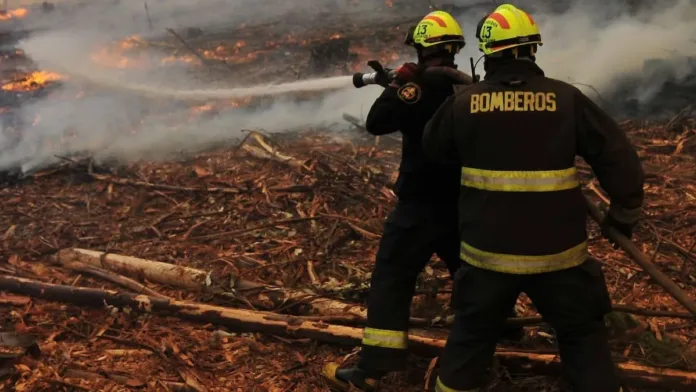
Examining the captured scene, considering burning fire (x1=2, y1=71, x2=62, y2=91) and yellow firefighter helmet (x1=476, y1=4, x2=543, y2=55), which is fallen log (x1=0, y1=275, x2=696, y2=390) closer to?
yellow firefighter helmet (x1=476, y1=4, x2=543, y2=55)

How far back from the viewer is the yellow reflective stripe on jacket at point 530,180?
2.45 meters

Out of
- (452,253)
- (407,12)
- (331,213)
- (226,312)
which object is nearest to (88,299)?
(226,312)

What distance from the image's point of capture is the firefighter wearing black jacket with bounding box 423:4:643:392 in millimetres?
2436

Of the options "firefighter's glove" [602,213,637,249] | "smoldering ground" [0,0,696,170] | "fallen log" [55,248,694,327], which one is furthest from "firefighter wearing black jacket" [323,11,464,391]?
"smoldering ground" [0,0,696,170]

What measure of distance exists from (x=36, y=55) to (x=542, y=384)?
10.9 metres

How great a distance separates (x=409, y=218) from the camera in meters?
3.27

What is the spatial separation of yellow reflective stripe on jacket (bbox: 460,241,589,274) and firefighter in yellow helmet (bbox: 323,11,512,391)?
2.33 feet

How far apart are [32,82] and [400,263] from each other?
29.7 feet

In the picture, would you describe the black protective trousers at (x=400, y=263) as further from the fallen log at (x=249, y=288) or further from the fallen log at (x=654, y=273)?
the fallen log at (x=654, y=273)

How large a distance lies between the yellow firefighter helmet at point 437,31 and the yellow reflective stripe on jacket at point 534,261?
1.23 m

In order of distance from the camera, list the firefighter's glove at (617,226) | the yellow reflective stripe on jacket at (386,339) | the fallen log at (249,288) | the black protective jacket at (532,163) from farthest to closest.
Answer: the fallen log at (249,288) < the yellow reflective stripe on jacket at (386,339) < the firefighter's glove at (617,226) < the black protective jacket at (532,163)

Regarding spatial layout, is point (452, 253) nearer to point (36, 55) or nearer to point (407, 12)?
point (36, 55)

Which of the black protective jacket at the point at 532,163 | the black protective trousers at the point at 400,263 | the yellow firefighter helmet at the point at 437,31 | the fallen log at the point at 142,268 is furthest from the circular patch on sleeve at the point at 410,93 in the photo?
the fallen log at the point at 142,268

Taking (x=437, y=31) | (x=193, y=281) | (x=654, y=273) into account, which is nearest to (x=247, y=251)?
(x=193, y=281)
